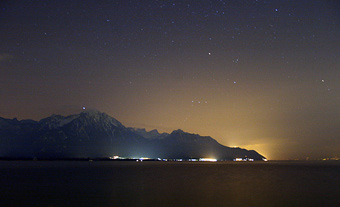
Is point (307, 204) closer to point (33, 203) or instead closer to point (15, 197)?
point (33, 203)

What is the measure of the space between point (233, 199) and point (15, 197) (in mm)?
33059

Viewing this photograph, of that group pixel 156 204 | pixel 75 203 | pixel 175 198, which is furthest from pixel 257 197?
pixel 75 203

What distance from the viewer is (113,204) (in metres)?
45.1

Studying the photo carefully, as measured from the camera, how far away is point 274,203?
47312 millimetres

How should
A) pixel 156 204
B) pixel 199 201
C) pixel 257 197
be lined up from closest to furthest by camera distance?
pixel 156 204 → pixel 199 201 → pixel 257 197

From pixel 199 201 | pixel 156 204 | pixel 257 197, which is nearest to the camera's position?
pixel 156 204

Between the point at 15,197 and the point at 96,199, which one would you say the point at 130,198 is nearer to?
the point at 96,199

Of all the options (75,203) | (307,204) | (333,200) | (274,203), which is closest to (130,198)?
(75,203)

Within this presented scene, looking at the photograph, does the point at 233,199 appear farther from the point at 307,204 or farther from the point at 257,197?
the point at 307,204

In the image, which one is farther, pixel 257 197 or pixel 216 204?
pixel 257 197

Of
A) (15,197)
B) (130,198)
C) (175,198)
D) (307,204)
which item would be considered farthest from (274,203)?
(15,197)

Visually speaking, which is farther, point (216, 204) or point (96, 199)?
point (96, 199)

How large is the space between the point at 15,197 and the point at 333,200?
158 ft

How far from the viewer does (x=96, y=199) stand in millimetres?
49938
